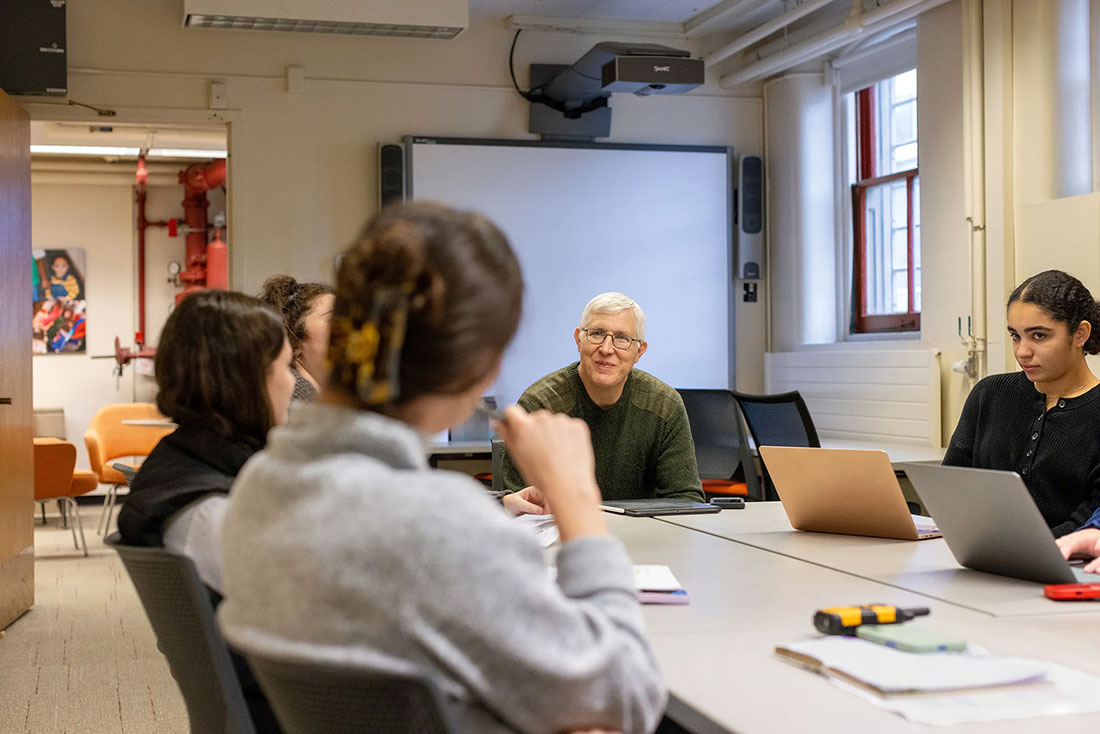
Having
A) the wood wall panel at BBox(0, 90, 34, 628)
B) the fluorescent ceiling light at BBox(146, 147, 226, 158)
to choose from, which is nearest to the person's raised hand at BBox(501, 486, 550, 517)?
the wood wall panel at BBox(0, 90, 34, 628)

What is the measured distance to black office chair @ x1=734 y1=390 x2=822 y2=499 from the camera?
4.89m

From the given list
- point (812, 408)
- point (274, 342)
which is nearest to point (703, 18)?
point (812, 408)

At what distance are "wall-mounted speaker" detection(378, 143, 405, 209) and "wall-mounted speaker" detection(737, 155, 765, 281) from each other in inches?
77.4

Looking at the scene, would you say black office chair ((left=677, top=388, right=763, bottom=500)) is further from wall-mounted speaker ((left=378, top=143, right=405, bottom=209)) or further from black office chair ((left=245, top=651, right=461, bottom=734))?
black office chair ((left=245, top=651, right=461, bottom=734))

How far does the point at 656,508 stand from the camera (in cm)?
297

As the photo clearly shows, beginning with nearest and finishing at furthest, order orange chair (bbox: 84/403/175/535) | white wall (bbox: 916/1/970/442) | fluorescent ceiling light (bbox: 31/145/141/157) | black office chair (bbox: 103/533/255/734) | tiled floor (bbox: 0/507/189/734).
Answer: black office chair (bbox: 103/533/255/734) → tiled floor (bbox: 0/507/189/734) → white wall (bbox: 916/1/970/442) → orange chair (bbox: 84/403/175/535) → fluorescent ceiling light (bbox: 31/145/141/157)

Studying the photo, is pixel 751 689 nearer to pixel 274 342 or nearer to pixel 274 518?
pixel 274 518

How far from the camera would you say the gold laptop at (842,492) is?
2414 mm

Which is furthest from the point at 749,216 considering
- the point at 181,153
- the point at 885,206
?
the point at 181,153

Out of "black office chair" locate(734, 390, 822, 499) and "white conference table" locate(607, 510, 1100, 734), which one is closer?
"white conference table" locate(607, 510, 1100, 734)

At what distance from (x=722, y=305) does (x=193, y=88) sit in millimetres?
3125

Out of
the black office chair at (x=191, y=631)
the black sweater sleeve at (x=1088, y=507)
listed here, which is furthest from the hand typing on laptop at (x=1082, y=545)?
the black office chair at (x=191, y=631)

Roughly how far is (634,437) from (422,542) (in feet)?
7.81

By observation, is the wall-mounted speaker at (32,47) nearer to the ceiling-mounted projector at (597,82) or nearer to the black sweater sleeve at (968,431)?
the ceiling-mounted projector at (597,82)
